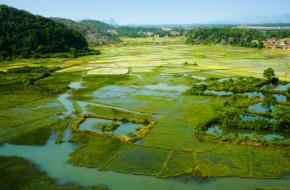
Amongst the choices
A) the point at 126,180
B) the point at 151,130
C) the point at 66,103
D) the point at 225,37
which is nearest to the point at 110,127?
the point at 151,130

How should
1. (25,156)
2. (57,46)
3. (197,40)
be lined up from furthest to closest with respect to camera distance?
(197,40) < (57,46) < (25,156)

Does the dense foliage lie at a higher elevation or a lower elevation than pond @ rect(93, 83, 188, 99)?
higher

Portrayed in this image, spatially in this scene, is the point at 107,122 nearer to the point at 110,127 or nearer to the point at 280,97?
the point at 110,127

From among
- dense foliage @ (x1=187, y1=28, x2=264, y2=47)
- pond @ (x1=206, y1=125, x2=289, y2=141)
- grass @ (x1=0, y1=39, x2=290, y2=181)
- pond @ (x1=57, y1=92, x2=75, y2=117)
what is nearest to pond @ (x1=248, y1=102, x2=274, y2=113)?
grass @ (x1=0, y1=39, x2=290, y2=181)

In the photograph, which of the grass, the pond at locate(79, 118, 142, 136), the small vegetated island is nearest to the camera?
the small vegetated island

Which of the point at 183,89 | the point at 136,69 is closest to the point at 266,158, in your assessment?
the point at 183,89

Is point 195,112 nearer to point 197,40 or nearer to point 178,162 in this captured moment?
point 178,162

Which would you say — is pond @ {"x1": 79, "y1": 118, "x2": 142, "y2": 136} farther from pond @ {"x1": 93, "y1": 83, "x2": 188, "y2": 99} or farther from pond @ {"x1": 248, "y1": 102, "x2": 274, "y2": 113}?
pond @ {"x1": 248, "y1": 102, "x2": 274, "y2": 113}
